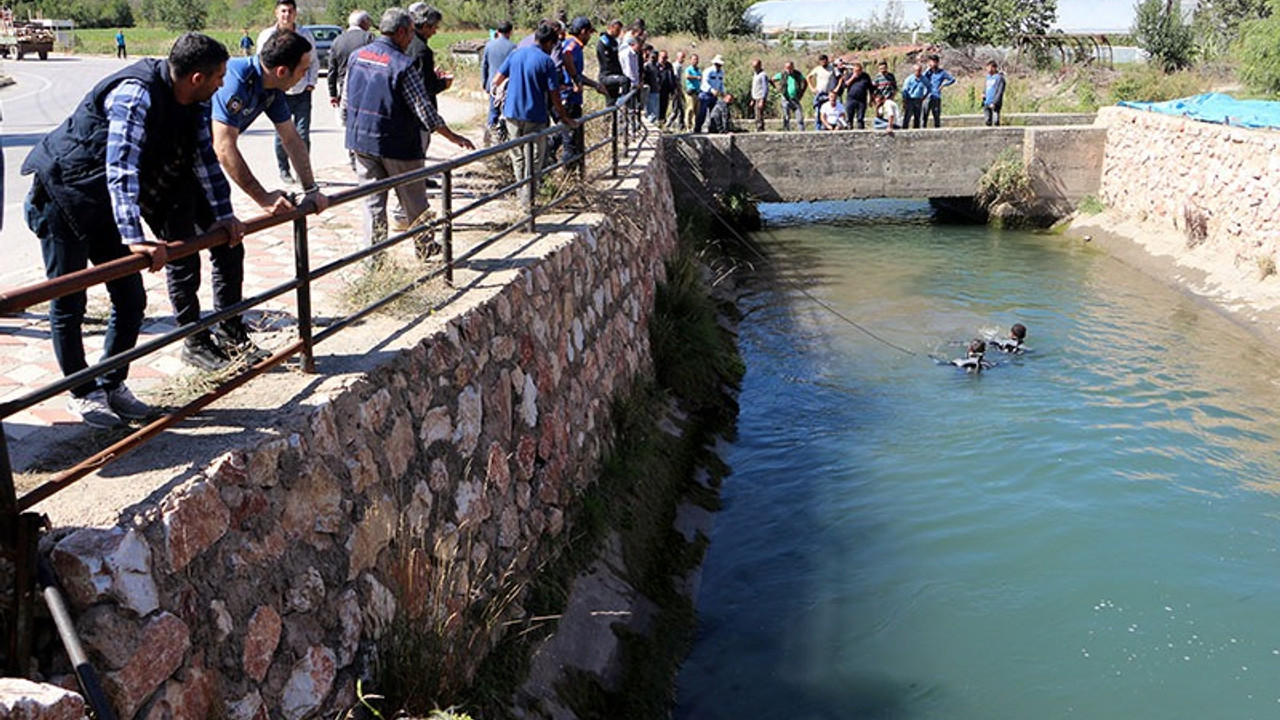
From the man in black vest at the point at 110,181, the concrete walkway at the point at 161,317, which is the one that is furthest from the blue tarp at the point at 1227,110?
the man in black vest at the point at 110,181

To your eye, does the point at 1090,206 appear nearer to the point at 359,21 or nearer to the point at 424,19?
the point at 359,21

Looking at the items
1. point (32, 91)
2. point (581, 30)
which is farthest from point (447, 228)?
point (32, 91)

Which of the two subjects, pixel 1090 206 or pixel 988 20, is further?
pixel 988 20

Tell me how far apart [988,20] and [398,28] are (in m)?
38.2

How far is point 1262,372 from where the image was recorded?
48.1ft

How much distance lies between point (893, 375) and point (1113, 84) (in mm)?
19941

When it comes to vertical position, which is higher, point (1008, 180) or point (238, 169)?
point (238, 169)

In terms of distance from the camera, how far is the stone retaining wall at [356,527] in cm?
362

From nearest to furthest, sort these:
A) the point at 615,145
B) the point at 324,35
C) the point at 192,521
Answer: the point at 192,521 < the point at 615,145 < the point at 324,35

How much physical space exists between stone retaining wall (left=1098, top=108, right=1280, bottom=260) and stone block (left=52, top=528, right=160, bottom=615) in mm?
17447

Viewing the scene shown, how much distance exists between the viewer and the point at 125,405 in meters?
4.62

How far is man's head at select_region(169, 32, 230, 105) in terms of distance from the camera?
456 centimetres

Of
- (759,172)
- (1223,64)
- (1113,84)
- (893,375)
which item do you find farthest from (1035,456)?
(1223,64)

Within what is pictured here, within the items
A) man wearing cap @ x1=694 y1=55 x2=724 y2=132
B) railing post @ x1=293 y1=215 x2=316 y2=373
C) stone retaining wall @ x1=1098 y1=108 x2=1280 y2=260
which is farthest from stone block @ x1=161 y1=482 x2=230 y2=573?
man wearing cap @ x1=694 y1=55 x2=724 y2=132
